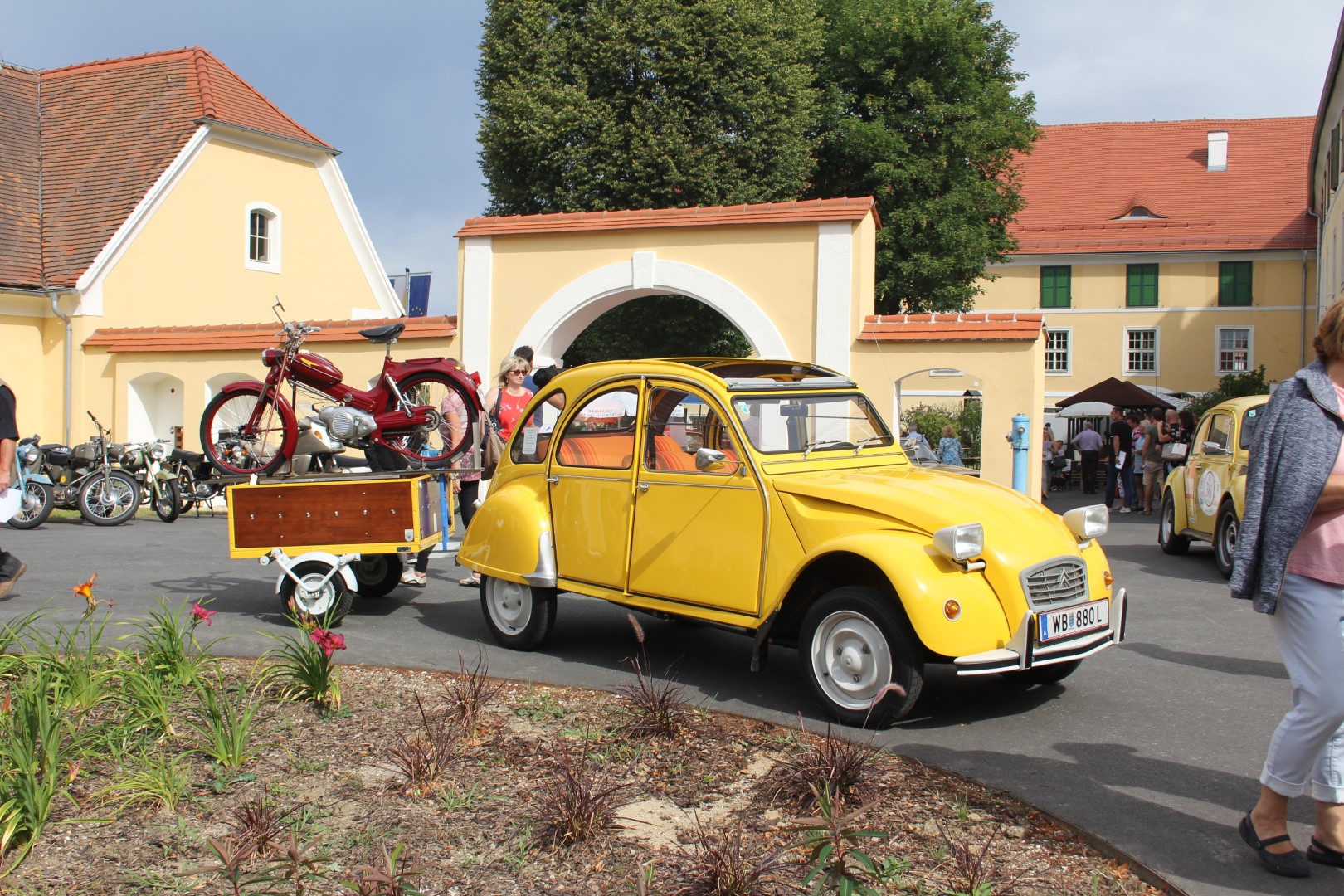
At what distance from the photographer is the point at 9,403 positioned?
26.6ft

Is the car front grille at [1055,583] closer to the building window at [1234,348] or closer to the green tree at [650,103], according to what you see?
the green tree at [650,103]

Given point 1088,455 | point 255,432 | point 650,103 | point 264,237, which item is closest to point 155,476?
point 255,432

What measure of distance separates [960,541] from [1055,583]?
0.62m

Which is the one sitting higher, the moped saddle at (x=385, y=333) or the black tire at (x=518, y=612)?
the moped saddle at (x=385, y=333)

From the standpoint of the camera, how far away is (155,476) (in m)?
15.9

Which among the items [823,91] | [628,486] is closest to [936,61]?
[823,91]

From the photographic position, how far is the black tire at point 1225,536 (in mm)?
11000

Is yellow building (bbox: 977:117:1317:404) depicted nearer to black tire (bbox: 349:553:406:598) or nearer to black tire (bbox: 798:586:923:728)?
black tire (bbox: 349:553:406:598)

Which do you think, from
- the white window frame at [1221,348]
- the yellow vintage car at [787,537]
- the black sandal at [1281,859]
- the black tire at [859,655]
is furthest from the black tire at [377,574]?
the white window frame at [1221,348]

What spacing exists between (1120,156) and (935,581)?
49.0 metres

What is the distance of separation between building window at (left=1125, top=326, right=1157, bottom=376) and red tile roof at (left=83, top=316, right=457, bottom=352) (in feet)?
113

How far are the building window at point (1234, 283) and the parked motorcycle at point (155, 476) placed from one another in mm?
40002

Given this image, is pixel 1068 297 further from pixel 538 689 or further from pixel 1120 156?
pixel 538 689

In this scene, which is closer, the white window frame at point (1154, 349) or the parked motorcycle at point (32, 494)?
the parked motorcycle at point (32, 494)
